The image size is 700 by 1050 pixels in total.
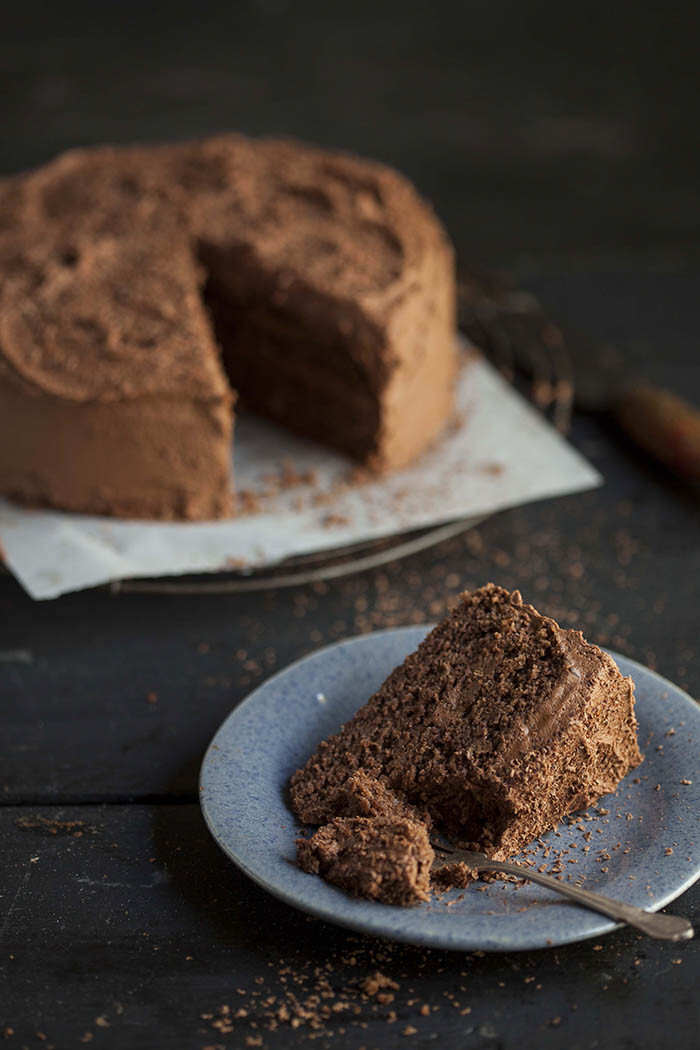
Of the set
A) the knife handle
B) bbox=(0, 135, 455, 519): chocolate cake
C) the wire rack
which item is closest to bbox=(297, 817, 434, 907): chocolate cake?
the wire rack

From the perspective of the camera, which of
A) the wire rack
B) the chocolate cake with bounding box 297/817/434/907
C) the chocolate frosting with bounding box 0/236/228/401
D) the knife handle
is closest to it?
the chocolate cake with bounding box 297/817/434/907

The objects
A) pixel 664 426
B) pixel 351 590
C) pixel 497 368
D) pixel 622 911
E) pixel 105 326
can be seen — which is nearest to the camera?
pixel 622 911

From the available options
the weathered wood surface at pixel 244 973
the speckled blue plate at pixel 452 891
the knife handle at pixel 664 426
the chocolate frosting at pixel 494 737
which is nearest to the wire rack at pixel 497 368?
the knife handle at pixel 664 426

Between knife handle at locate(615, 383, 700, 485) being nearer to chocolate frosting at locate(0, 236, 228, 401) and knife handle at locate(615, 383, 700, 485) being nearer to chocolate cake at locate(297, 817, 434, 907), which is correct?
chocolate frosting at locate(0, 236, 228, 401)

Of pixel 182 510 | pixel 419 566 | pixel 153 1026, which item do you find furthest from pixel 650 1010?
pixel 182 510

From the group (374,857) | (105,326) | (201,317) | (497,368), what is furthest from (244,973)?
(497,368)

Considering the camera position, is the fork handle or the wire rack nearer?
the fork handle

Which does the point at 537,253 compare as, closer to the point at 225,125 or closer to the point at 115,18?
the point at 225,125

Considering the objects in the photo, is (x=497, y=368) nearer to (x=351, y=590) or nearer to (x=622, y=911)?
(x=351, y=590)
